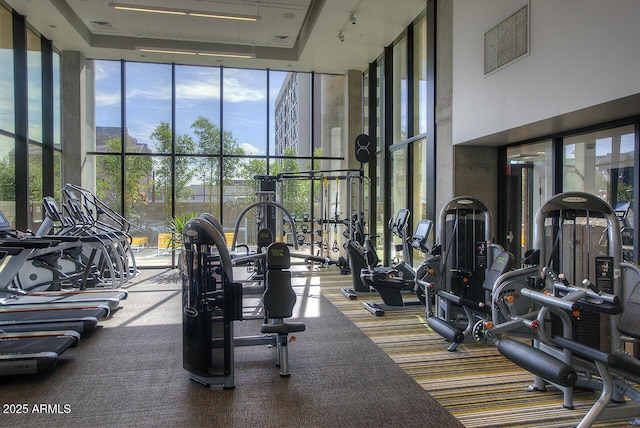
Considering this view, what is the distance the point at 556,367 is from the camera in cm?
225

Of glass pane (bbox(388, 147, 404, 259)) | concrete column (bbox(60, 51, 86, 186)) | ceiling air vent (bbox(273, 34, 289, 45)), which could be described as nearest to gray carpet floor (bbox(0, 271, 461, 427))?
glass pane (bbox(388, 147, 404, 259))

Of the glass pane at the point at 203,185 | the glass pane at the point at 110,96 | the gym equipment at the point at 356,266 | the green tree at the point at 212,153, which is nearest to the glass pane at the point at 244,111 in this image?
the green tree at the point at 212,153

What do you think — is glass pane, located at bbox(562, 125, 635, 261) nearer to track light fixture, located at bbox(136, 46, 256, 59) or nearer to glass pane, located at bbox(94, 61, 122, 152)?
track light fixture, located at bbox(136, 46, 256, 59)

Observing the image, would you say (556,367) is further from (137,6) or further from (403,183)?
(137,6)

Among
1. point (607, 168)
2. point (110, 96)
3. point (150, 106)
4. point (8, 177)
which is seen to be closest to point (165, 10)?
point (150, 106)

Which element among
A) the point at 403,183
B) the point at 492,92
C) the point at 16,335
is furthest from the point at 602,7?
the point at 16,335

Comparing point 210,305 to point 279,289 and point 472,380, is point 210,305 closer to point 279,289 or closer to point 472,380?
point 279,289

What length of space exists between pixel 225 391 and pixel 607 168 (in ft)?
13.0

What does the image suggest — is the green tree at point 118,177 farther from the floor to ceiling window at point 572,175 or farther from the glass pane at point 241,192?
the floor to ceiling window at point 572,175

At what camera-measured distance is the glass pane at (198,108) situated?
30.0 feet

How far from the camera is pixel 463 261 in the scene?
457 cm

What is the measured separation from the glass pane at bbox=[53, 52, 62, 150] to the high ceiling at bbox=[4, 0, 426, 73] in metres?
0.35

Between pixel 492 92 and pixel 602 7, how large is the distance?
1.48 m

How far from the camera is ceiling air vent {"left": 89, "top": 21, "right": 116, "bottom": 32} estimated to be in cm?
756
